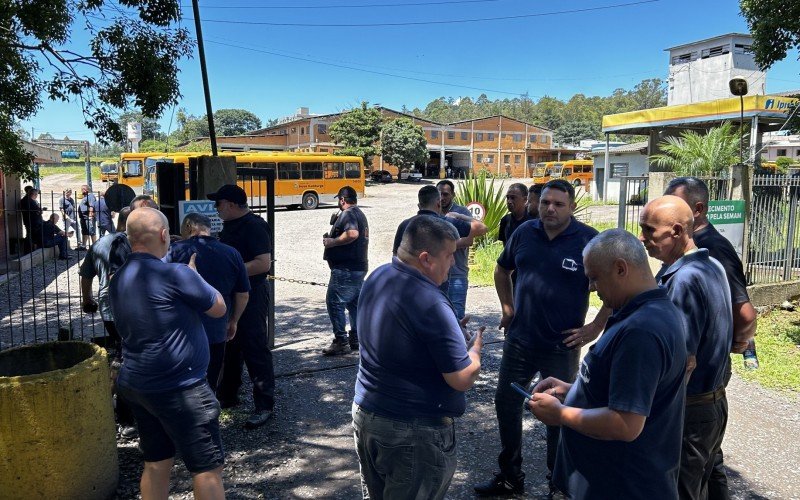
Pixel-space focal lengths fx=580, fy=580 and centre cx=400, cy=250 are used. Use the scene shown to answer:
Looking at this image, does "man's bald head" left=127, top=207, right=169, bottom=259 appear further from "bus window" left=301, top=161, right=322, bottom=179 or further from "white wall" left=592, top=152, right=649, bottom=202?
"white wall" left=592, top=152, right=649, bottom=202

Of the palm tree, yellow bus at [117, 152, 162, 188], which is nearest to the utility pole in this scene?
the palm tree

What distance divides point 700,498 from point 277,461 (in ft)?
8.99

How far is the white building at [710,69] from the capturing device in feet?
100

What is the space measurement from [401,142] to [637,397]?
156ft

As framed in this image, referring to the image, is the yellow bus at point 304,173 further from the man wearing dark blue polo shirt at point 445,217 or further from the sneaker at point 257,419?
the sneaker at point 257,419

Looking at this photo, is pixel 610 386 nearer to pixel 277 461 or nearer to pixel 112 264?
pixel 277 461

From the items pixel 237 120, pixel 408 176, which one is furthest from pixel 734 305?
pixel 237 120

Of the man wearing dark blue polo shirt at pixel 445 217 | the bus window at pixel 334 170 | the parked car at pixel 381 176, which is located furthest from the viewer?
the parked car at pixel 381 176

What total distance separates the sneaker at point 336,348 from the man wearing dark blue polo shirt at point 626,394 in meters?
4.56

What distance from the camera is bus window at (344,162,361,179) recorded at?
3141 centimetres

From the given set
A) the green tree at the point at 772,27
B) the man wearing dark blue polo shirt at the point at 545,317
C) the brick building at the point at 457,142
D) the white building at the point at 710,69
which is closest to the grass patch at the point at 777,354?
the green tree at the point at 772,27

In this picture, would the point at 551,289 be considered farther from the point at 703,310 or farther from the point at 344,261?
the point at 344,261

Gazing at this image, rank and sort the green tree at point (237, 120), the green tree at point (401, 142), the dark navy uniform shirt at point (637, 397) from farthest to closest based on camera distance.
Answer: the green tree at point (237, 120) < the green tree at point (401, 142) < the dark navy uniform shirt at point (637, 397)

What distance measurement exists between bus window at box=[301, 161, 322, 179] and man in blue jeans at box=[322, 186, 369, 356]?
77.3ft
